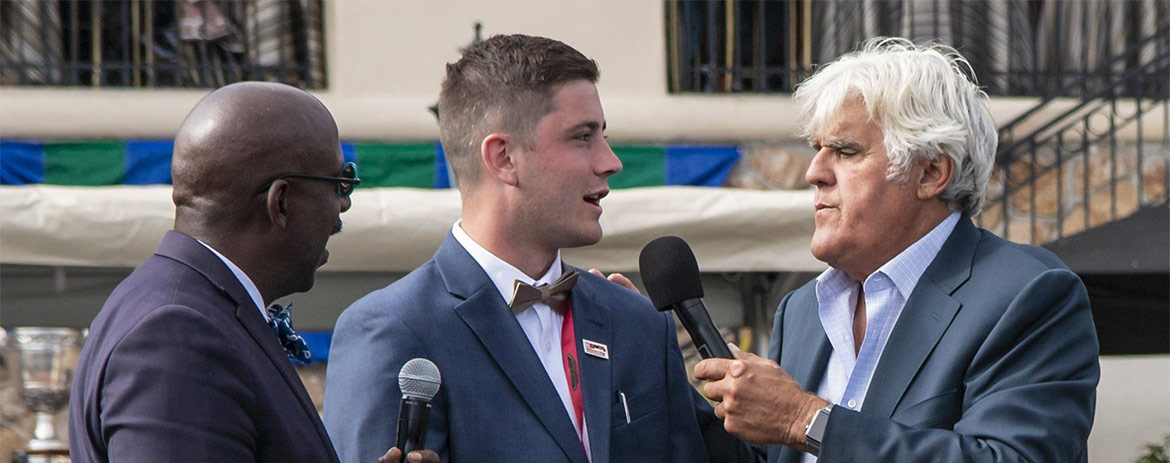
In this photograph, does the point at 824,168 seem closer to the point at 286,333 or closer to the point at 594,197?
the point at 594,197

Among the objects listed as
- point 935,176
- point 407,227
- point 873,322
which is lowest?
point 407,227

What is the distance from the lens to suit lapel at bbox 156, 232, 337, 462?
2.29 meters

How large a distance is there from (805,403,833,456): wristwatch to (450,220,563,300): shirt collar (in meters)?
0.70

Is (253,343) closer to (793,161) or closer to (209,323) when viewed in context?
(209,323)

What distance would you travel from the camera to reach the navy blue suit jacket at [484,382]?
299 centimetres

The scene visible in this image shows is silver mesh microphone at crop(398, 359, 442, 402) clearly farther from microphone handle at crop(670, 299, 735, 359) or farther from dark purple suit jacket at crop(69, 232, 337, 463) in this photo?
microphone handle at crop(670, 299, 735, 359)

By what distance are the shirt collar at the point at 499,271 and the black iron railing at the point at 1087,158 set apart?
575 cm

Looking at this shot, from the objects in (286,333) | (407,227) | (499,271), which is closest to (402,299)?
(499,271)

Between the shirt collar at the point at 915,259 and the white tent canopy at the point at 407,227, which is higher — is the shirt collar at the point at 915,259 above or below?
above

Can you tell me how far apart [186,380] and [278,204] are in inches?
15.1

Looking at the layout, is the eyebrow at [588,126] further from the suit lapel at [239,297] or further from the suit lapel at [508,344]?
the suit lapel at [239,297]

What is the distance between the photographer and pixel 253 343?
229 centimetres

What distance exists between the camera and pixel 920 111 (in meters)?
3.20

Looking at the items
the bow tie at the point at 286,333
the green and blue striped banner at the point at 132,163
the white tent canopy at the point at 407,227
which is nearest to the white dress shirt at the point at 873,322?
the bow tie at the point at 286,333
